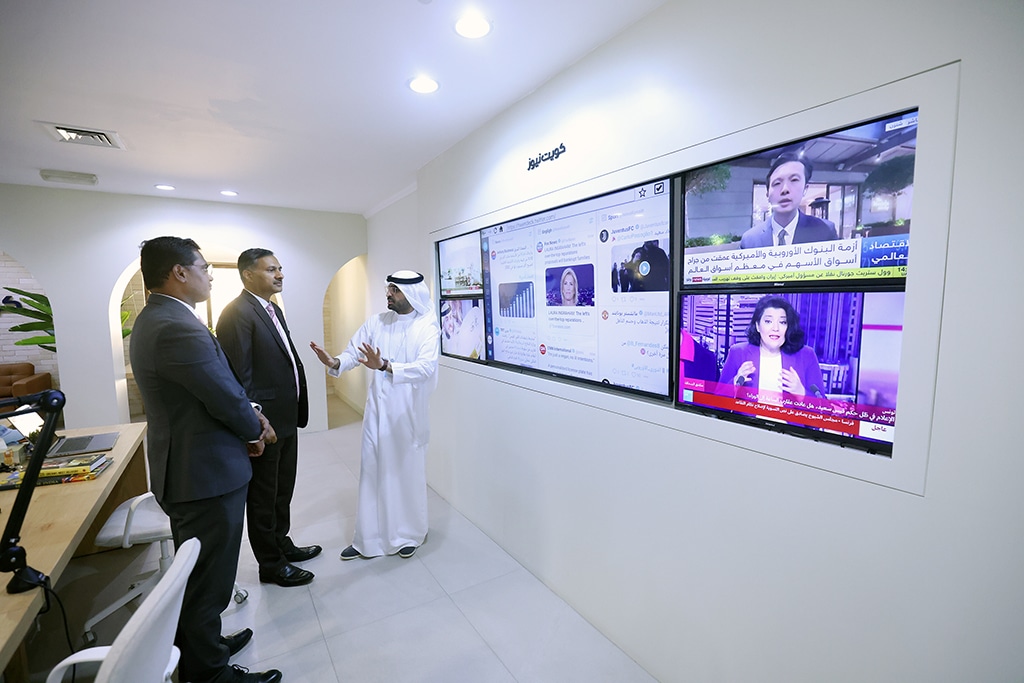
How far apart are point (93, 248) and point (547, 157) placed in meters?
4.93

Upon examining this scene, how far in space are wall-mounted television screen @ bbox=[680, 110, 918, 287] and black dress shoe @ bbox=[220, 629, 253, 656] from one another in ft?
8.26

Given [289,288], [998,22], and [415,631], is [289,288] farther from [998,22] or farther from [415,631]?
[998,22]

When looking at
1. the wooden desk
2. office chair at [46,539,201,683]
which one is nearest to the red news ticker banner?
office chair at [46,539,201,683]

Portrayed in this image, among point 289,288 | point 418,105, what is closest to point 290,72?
point 418,105

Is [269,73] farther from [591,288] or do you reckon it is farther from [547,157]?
[591,288]

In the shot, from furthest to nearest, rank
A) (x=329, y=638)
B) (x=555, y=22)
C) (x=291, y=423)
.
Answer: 1. (x=291, y=423)
2. (x=329, y=638)
3. (x=555, y=22)

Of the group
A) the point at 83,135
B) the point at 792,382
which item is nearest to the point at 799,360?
the point at 792,382

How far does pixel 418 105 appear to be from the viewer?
2.54m

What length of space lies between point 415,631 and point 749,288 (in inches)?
84.5

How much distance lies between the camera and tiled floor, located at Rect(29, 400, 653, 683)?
75.6 inches

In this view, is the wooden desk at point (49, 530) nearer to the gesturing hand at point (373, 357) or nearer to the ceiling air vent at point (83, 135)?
the gesturing hand at point (373, 357)

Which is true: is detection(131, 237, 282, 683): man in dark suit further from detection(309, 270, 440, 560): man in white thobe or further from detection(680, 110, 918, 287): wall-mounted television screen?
detection(680, 110, 918, 287): wall-mounted television screen

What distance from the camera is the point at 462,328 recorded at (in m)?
3.19

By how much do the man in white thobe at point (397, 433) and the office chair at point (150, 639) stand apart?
64.9 inches
